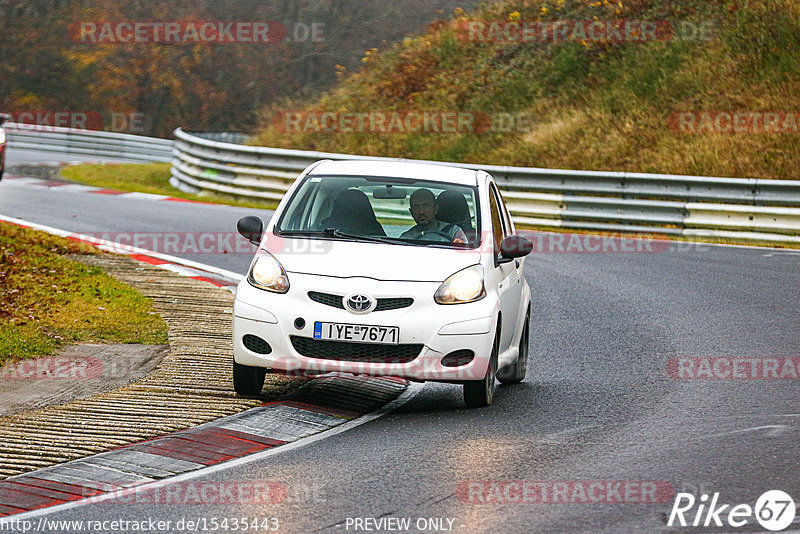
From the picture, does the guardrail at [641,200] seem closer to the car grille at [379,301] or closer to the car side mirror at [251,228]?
the car side mirror at [251,228]

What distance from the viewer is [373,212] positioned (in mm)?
9273

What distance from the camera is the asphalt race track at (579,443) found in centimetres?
605

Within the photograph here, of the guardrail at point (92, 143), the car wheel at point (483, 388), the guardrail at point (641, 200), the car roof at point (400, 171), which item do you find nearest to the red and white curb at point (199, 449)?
the car wheel at point (483, 388)

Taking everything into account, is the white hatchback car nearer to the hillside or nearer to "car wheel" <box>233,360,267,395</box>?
"car wheel" <box>233,360,267,395</box>

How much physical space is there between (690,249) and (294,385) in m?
11.1

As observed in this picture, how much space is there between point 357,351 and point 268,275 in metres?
0.87

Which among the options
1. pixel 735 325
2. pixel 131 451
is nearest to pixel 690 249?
pixel 735 325

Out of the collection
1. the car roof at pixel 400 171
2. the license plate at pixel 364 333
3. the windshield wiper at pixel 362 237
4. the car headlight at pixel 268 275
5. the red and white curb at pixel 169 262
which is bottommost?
the red and white curb at pixel 169 262

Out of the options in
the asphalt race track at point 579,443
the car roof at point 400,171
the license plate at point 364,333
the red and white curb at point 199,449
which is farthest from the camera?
the car roof at point 400,171

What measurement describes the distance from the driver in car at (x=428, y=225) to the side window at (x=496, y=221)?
29cm

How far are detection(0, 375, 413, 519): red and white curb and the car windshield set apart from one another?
1.19 metres

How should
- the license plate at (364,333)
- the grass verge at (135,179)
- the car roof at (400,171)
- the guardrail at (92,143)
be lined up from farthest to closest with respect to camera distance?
the guardrail at (92,143) → the grass verge at (135,179) → the car roof at (400,171) → the license plate at (364,333)

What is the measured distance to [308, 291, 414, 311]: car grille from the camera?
8195 millimetres

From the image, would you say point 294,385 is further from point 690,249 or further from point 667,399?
point 690,249
